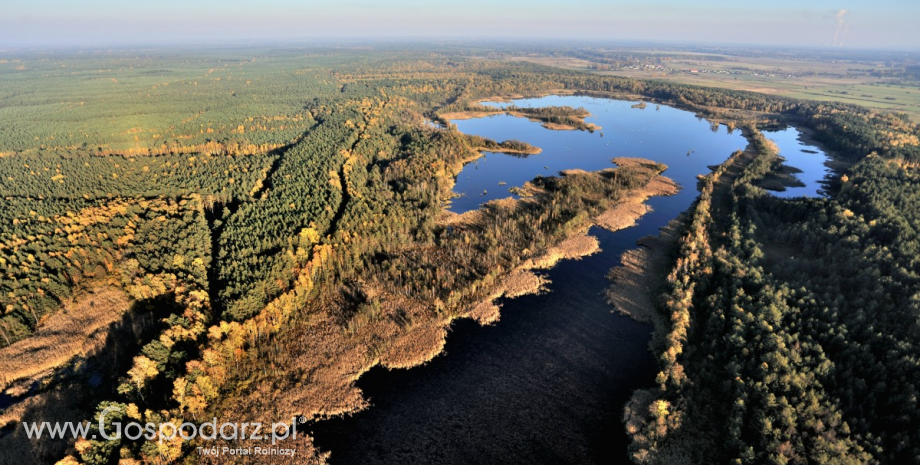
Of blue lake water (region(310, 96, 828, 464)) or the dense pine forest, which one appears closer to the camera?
the dense pine forest

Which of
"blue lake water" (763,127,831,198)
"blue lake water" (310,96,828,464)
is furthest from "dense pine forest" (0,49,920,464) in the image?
"blue lake water" (763,127,831,198)

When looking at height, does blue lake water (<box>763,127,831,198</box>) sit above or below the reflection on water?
above

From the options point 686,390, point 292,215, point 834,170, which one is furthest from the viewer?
point 834,170

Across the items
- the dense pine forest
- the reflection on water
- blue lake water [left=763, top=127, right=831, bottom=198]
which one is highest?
blue lake water [left=763, top=127, right=831, bottom=198]

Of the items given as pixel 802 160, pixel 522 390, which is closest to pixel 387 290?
pixel 522 390

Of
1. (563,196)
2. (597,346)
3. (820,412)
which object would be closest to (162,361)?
(597,346)

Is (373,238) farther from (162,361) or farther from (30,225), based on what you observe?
(30,225)

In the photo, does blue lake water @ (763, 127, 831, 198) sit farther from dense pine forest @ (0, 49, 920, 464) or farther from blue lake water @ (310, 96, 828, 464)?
blue lake water @ (310, 96, 828, 464)

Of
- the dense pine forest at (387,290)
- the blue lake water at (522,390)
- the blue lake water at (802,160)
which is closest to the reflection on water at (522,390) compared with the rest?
the blue lake water at (522,390)

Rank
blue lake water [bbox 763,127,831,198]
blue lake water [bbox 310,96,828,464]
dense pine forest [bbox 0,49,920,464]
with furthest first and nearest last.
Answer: blue lake water [bbox 763,127,831,198] < blue lake water [bbox 310,96,828,464] < dense pine forest [bbox 0,49,920,464]
